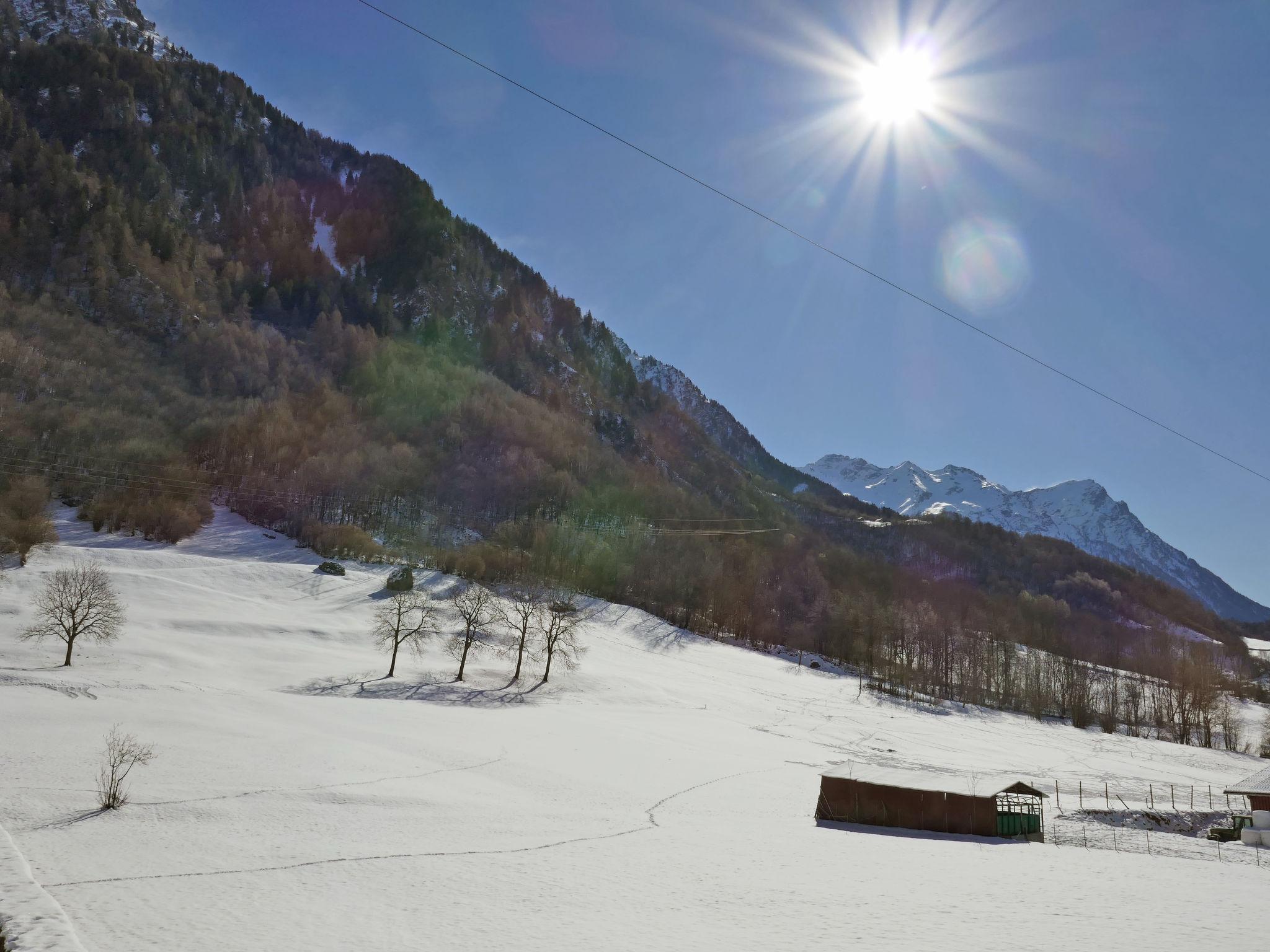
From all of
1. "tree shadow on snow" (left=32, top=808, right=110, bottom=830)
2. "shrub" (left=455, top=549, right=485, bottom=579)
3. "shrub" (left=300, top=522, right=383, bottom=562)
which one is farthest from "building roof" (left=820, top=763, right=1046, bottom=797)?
"shrub" (left=300, top=522, right=383, bottom=562)

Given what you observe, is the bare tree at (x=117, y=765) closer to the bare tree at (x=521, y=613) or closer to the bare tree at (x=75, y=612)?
the bare tree at (x=75, y=612)

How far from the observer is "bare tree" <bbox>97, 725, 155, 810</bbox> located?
55.5 feet

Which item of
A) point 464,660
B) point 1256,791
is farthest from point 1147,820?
point 464,660

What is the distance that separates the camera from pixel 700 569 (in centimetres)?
13412

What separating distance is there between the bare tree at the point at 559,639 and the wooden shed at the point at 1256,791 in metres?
42.2

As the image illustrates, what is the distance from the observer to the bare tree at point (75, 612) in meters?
40.8

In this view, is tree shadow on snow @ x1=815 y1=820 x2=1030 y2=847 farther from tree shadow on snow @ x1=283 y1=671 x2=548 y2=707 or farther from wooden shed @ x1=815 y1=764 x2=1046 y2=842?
tree shadow on snow @ x1=283 y1=671 x2=548 y2=707

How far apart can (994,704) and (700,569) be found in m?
53.7

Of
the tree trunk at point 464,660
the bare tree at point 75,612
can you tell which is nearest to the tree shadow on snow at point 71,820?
the bare tree at point 75,612

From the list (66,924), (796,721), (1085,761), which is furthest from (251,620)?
(1085,761)

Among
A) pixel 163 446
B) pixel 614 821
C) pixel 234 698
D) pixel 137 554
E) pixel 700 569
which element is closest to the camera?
pixel 614 821

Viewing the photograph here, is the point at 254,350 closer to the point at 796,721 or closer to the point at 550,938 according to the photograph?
the point at 796,721

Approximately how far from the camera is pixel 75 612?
41125 mm

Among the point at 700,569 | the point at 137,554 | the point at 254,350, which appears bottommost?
the point at 137,554
